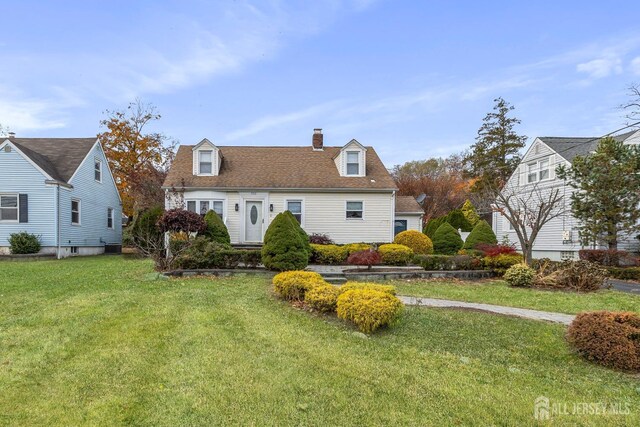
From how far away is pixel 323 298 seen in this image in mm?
6359

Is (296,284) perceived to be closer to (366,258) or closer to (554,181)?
(366,258)

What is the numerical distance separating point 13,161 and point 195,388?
18.9m

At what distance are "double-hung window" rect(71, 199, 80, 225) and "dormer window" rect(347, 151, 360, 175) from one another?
14.1 metres

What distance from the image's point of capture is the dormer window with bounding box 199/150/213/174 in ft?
61.2

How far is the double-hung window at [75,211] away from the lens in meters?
18.5

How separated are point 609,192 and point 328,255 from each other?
12740mm

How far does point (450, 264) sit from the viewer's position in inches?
482

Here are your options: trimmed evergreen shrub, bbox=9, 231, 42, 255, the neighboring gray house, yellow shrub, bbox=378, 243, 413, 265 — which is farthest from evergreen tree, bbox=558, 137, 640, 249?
trimmed evergreen shrub, bbox=9, 231, 42, 255

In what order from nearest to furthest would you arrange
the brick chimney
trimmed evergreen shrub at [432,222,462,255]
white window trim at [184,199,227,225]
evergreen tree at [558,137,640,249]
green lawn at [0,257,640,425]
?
green lawn at [0,257,640,425]
evergreen tree at [558,137,640,249]
white window trim at [184,199,227,225]
trimmed evergreen shrub at [432,222,462,255]
the brick chimney

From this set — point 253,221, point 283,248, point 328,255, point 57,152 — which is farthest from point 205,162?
point 283,248

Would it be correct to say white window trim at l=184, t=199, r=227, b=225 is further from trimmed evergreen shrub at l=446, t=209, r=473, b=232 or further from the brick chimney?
trimmed evergreen shrub at l=446, t=209, r=473, b=232

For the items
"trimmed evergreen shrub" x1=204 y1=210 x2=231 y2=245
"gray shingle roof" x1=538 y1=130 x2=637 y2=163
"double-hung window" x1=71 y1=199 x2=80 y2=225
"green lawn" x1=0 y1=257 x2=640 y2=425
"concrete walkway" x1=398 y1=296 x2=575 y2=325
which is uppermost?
"gray shingle roof" x1=538 y1=130 x2=637 y2=163

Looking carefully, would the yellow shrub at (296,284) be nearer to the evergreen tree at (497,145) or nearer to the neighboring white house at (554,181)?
the neighboring white house at (554,181)

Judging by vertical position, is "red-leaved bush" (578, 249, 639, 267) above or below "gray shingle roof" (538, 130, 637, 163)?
below
